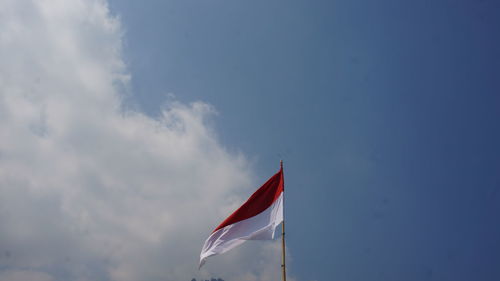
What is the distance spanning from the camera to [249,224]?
21.5 m

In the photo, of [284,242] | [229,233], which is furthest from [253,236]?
[284,242]

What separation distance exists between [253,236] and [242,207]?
69.6 inches

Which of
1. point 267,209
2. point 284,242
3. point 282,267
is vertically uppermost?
point 267,209

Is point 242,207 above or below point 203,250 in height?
above

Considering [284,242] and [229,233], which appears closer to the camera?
[284,242]

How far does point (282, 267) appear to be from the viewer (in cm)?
1812

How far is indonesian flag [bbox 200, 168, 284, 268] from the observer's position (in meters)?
21.2

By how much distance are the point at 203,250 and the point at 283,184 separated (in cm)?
613

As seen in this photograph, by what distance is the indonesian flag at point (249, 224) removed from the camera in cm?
2123

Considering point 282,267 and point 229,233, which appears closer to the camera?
point 282,267

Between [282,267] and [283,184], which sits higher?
[283,184]

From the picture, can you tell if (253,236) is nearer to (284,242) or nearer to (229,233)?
(229,233)


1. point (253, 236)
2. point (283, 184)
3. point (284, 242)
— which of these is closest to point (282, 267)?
point (284, 242)

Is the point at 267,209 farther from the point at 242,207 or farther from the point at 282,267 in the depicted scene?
the point at 282,267
